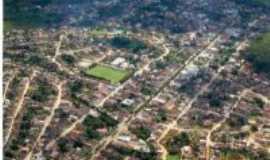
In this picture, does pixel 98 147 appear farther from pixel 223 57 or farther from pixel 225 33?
pixel 225 33

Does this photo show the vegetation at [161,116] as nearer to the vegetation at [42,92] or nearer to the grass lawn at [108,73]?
the grass lawn at [108,73]

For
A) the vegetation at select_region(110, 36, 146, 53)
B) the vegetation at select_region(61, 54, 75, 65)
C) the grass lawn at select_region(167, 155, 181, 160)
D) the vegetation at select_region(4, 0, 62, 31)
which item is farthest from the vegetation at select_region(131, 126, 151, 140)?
the vegetation at select_region(4, 0, 62, 31)

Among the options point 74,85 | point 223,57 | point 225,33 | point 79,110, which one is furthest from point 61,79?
point 225,33

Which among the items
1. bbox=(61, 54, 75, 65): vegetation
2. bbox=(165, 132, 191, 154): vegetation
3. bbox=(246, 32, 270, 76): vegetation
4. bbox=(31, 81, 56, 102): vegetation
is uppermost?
bbox=(31, 81, 56, 102): vegetation

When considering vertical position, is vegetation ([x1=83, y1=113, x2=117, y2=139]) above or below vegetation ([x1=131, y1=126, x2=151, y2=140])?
above

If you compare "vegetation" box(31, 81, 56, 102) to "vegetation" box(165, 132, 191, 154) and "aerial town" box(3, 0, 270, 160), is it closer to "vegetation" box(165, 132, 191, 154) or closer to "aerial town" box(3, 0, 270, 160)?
"aerial town" box(3, 0, 270, 160)

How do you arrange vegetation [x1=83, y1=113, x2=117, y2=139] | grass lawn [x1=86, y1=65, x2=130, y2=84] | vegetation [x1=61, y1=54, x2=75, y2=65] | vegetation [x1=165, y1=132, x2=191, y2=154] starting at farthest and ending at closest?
vegetation [x1=61, y1=54, x2=75, y2=65], grass lawn [x1=86, y1=65, x2=130, y2=84], vegetation [x1=83, y1=113, x2=117, y2=139], vegetation [x1=165, y1=132, x2=191, y2=154]
